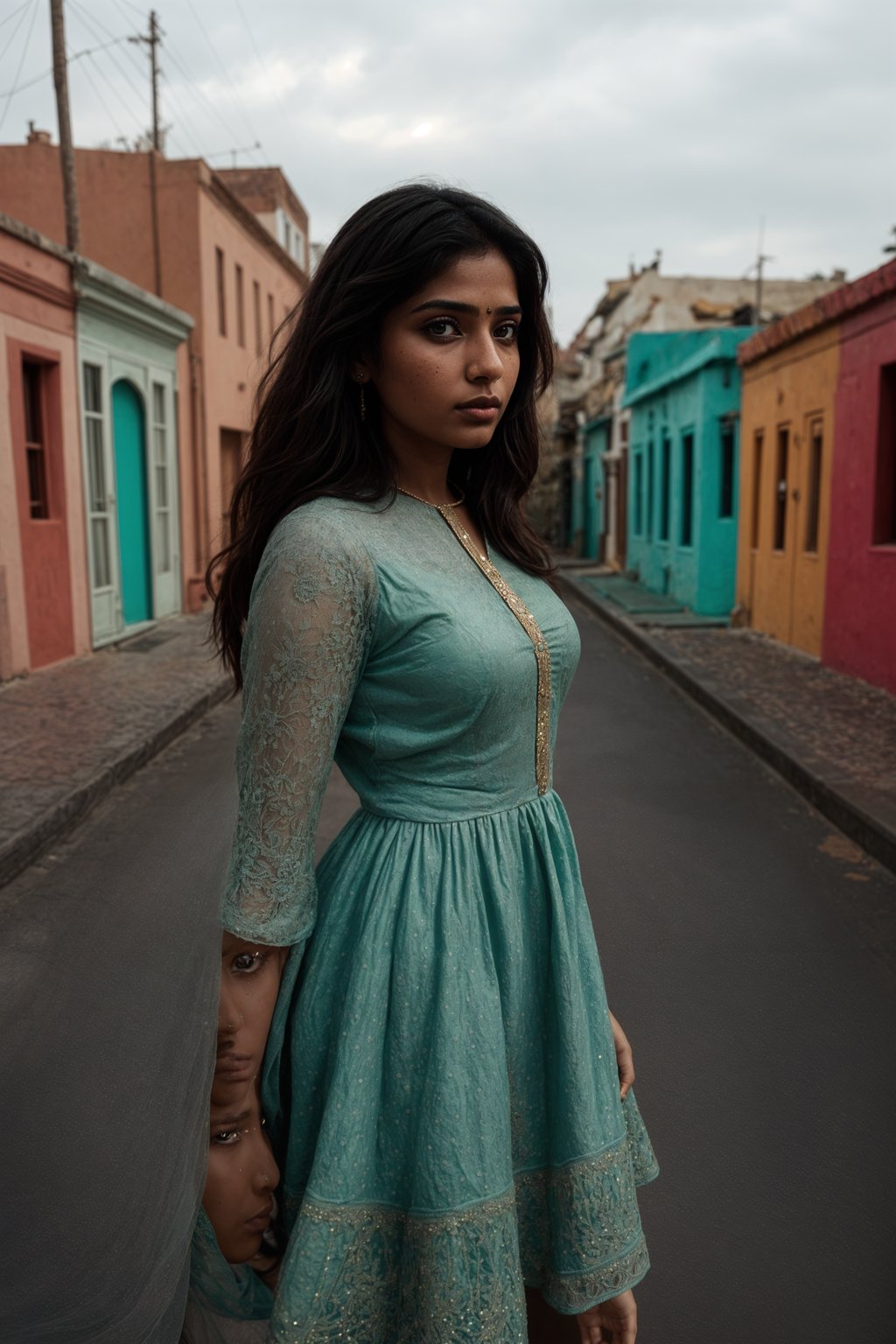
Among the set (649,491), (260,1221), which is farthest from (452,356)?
(649,491)

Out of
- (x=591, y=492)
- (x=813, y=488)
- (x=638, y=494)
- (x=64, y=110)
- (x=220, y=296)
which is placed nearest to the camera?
(x=813, y=488)

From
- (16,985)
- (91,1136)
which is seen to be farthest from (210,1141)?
(16,985)

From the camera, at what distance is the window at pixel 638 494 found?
25.8 meters

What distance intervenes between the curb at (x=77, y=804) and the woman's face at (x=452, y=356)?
447cm

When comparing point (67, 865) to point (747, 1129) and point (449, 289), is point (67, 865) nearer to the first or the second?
point (747, 1129)

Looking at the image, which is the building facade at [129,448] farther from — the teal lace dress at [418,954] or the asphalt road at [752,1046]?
the teal lace dress at [418,954]

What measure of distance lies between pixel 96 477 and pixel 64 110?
13.8 feet

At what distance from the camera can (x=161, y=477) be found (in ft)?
54.5

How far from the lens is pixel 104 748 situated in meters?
7.85

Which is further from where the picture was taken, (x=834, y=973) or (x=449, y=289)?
(x=834, y=973)

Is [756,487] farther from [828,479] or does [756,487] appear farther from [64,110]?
[64,110]

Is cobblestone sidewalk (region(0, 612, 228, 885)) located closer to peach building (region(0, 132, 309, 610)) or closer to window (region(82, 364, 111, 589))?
window (region(82, 364, 111, 589))

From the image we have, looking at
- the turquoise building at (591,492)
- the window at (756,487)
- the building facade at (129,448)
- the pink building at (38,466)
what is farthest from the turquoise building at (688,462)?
the pink building at (38,466)

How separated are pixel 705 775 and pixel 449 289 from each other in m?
6.60
